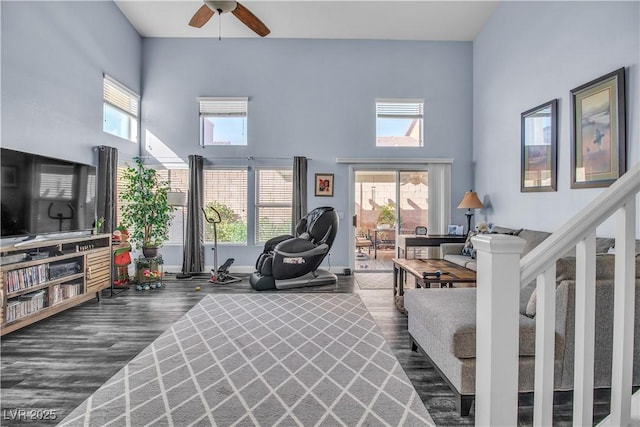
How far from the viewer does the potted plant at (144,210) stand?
5.11 m

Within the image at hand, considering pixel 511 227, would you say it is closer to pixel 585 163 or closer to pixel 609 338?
pixel 585 163

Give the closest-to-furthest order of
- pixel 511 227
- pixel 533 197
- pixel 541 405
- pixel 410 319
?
pixel 541 405 → pixel 410 319 → pixel 533 197 → pixel 511 227

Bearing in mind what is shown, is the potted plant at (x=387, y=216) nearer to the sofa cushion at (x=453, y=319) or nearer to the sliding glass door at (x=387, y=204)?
the sliding glass door at (x=387, y=204)

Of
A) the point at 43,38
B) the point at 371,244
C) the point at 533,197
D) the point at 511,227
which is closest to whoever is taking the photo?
the point at 43,38

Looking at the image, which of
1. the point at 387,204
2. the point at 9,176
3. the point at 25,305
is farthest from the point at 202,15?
the point at 387,204

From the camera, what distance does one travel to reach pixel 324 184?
5930mm


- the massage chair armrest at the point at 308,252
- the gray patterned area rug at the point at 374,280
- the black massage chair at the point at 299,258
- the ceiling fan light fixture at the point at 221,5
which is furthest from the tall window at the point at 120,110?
the gray patterned area rug at the point at 374,280

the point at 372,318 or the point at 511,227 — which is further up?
the point at 511,227

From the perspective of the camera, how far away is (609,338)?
177 centimetres

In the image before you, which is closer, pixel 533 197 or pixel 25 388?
pixel 25 388

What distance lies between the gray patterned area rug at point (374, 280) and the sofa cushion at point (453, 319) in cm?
234

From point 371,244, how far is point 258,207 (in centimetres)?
229

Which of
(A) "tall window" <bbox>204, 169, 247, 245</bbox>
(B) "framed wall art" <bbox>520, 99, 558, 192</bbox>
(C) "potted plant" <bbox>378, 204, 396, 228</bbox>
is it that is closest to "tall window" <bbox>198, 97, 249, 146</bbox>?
(A) "tall window" <bbox>204, 169, 247, 245</bbox>

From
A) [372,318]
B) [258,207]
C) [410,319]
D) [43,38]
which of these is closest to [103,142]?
[43,38]
